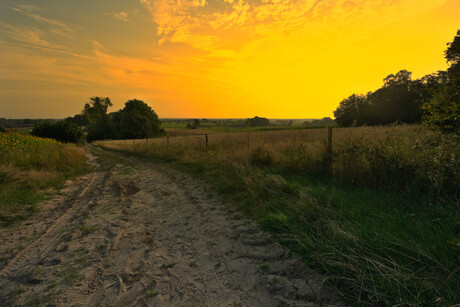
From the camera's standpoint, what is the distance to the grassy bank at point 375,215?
208cm

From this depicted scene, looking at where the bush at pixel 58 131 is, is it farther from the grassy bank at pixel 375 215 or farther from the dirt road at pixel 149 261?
the grassy bank at pixel 375 215

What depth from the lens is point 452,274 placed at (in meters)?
1.99

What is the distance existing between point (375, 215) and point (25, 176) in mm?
10384

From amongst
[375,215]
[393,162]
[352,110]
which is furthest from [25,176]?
[352,110]

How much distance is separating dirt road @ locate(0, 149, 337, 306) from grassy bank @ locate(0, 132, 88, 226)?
1.86ft

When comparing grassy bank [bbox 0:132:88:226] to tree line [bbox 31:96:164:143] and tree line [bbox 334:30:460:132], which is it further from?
tree line [bbox 31:96:164:143]

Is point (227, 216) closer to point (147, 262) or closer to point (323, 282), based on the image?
point (147, 262)

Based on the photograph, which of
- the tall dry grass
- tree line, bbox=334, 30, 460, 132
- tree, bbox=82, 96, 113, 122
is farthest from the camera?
tree, bbox=82, 96, 113, 122

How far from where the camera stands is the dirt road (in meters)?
2.34

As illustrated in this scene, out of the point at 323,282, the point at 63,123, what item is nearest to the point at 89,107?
the point at 63,123

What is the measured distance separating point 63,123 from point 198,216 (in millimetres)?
34977

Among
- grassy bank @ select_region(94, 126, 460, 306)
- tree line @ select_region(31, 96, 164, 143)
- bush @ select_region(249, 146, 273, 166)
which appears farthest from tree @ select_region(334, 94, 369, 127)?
tree line @ select_region(31, 96, 164, 143)

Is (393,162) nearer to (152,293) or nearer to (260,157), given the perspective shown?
(260,157)

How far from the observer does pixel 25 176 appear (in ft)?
23.6
